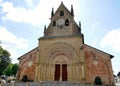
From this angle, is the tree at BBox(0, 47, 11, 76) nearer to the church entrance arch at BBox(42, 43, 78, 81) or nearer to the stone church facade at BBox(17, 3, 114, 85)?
the stone church facade at BBox(17, 3, 114, 85)

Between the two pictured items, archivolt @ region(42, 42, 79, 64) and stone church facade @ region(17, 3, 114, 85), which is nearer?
stone church facade @ region(17, 3, 114, 85)

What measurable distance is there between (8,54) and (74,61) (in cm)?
2565

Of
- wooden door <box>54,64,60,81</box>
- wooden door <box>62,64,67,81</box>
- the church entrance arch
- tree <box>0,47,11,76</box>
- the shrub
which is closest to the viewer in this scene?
wooden door <box>62,64,67,81</box>

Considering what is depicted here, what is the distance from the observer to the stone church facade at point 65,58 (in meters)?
22.9

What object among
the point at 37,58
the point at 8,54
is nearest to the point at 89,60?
the point at 37,58

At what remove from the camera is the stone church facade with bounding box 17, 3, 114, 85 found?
22922 mm

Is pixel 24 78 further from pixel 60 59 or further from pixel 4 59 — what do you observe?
pixel 4 59

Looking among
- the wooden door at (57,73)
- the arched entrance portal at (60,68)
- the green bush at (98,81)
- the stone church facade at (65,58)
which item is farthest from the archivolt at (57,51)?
the green bush at (98,81)

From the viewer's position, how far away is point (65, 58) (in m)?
25.0

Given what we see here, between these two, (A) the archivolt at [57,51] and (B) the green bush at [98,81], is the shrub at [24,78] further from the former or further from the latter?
(B) the green bush at [98,81]

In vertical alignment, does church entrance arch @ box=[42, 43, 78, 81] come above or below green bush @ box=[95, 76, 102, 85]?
above

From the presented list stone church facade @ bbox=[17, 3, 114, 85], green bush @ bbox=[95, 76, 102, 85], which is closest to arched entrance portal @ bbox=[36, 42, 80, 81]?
stone church facade @ bbox=[17, 3, 114, 85]

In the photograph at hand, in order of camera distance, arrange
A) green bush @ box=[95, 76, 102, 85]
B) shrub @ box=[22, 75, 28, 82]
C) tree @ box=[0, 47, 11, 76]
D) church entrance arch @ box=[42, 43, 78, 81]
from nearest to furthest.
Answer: green bush @ box=[95, 76, 102, 85] < church entrance arch @ box=[42, 43, 78, 81] < shrub @ box=[22, 75, 28, 82] < tree @ box=[0, 47, 11, 76]

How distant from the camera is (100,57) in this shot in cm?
2361
